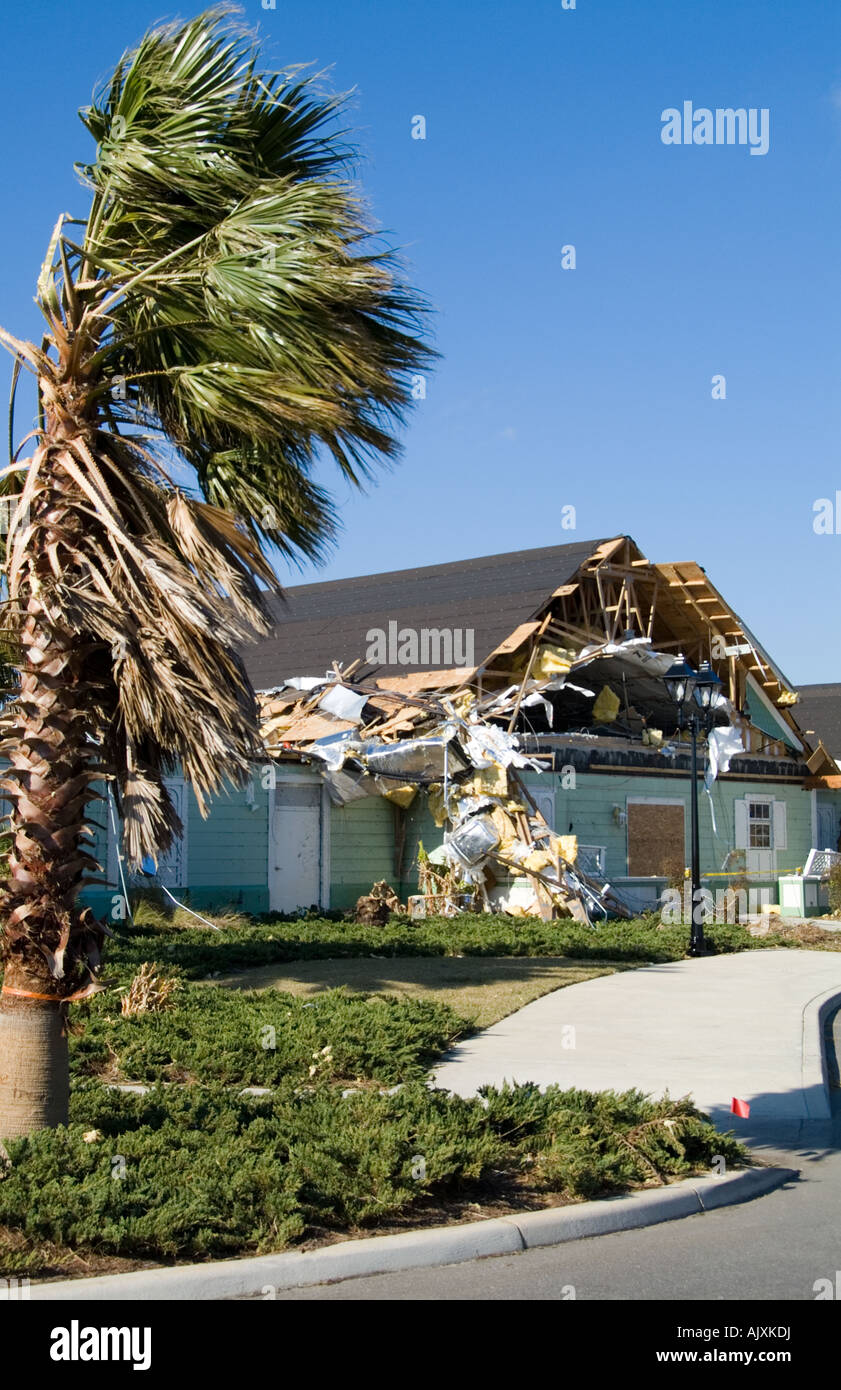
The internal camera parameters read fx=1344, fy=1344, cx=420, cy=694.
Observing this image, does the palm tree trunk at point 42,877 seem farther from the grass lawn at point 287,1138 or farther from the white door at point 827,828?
the white door at point 827,828

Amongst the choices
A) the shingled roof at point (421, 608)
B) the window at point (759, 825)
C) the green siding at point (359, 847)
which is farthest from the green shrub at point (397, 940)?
the window at point (759, 825)

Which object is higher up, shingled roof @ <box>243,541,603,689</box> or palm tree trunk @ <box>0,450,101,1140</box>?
shingled roof @ <box>243,541,603,689</box>

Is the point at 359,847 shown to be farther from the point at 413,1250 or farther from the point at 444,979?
the point at 413,1250

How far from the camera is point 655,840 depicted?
2516 cm

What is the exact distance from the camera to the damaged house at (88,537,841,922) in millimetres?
20984

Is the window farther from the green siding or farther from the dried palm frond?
the dried palm frond

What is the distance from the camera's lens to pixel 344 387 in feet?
23.6

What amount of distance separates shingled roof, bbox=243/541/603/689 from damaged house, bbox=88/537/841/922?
70mm

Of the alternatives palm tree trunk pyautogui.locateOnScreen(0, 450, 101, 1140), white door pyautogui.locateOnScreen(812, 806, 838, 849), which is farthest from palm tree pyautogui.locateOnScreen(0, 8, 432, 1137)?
white door pyautogui.locateOnScreen(812, 806, 838, 849)

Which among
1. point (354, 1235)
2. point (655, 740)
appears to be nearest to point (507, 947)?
point (655, 740)

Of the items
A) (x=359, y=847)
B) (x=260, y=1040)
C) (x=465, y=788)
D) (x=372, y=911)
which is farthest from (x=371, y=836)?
(x=260, y=1040)
